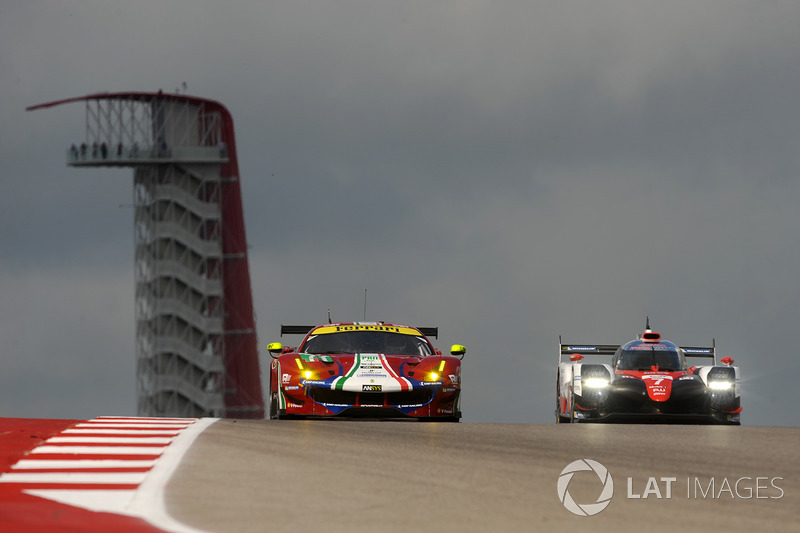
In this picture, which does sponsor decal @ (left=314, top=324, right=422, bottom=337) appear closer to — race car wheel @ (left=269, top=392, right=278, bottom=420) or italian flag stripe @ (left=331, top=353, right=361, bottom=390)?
race car wheel @ (left=269, top=392, right=278, bottom=420)

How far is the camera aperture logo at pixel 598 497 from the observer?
23.1ft

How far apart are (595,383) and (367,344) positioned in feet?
11.7

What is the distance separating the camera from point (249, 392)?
6906 centimetres

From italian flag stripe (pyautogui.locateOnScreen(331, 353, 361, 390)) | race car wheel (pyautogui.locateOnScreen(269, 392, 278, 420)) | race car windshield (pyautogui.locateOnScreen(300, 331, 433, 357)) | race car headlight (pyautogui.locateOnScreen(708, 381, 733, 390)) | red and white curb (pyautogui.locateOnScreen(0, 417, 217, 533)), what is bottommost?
red and white curb (pyautogui.locateOnScreen(0, 417, 217, 533))

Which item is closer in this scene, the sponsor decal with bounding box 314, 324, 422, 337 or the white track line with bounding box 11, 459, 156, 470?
the white track line with bounding box 11, 459, 156, 470

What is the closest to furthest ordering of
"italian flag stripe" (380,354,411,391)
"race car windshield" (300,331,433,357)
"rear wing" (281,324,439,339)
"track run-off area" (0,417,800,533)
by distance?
"track run-off area" (0,417,800,533) < "italian flag stripe" (380,354,411,391) < "race car windshield" (300,331,433,357) < "rear wing" (281,324,439,339)

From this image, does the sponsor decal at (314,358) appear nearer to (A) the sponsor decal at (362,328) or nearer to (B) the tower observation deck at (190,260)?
(A) the sponsor decal at (362,328)

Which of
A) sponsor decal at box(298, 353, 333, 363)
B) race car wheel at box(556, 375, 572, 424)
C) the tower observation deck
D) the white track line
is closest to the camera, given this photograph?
the white track line

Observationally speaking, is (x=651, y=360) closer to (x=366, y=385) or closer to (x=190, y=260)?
(x=366, y=385)

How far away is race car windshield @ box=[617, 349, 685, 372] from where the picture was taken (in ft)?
57.3

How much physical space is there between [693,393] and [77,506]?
11.1m

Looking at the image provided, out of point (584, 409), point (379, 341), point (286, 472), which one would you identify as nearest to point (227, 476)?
point (286, 472)

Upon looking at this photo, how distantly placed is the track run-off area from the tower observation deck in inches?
2148

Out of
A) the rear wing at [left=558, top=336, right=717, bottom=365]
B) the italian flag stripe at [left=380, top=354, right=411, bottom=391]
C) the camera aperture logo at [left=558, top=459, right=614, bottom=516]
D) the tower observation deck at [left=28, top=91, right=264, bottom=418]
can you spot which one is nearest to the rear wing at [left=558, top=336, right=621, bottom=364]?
the rear wing at [left=558, top=336, right=717, bottom=365]
